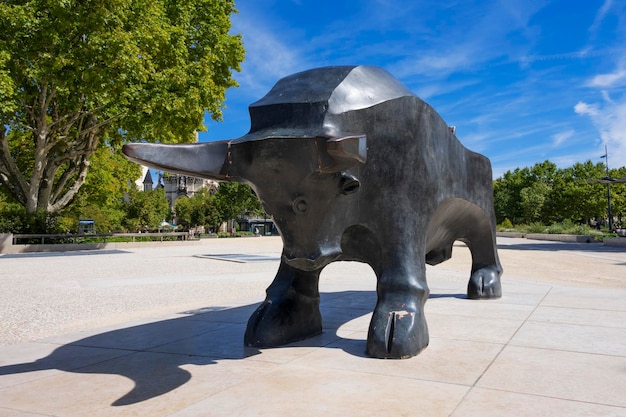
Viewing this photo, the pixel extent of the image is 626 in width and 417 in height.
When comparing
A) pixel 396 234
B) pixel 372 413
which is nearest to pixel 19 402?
pixel 372 413

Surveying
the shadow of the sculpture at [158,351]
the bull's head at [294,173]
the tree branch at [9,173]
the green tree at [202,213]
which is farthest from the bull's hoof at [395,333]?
the green tree at [202,213]

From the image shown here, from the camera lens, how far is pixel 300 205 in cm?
295

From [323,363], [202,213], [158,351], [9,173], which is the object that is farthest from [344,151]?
[202,213]

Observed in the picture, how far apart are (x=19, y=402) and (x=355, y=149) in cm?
221

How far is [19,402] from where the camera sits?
248cm

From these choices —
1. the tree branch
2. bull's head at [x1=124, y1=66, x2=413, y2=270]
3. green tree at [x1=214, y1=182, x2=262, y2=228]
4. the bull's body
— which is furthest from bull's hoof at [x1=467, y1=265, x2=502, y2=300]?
green tree at [x1=214, y1=182, x2=262, y2=228]

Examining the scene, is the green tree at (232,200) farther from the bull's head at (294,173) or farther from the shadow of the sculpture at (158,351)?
the bull's head at (294,173)

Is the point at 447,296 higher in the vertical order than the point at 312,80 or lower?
lower

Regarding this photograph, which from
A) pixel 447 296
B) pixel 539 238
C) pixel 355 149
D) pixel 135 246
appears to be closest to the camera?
pixel 355 149

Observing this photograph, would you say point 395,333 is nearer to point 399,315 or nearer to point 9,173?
point 399,315

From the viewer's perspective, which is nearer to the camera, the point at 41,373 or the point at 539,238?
the point at 41,373

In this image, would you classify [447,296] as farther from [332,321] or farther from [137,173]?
[137,173]

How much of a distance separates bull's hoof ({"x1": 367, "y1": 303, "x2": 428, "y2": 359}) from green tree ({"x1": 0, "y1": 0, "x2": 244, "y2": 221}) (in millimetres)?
14827

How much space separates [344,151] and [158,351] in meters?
2.13
